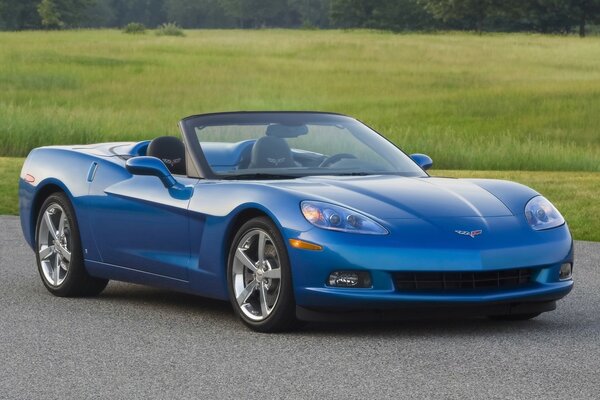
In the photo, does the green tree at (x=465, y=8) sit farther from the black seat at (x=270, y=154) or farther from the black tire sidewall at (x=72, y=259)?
the black seat at (x=270, y=154)

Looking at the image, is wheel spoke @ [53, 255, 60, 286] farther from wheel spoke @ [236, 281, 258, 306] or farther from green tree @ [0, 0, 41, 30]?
green tree @ [0, 0, 41, 30]

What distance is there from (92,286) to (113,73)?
98.7 ft

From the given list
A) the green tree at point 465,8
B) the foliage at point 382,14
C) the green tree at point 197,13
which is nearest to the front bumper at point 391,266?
the green tree at point 465,8

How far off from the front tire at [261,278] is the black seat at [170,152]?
1164mm

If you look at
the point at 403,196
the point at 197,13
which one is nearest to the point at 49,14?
the point at 197,13

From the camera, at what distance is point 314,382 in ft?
20.2

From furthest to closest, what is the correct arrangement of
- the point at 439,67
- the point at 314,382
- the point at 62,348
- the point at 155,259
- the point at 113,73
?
the point at 439,67, the point at 113,73, the point at 155,259, the point at 62,348, the point at 314,382

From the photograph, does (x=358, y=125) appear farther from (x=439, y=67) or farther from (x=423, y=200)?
(x=439, y=67)

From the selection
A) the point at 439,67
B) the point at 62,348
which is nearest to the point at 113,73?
the point at 439,67

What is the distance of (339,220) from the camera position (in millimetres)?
7270

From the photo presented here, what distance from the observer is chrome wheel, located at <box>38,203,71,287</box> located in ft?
30.0

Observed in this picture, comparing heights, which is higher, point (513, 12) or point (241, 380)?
point (241, 380)

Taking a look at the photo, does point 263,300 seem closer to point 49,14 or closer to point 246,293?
point 246,293

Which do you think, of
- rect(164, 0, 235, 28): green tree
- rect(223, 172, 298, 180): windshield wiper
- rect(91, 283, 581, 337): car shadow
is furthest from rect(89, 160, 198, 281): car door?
rect(164, 0, 235, 28): green tree
